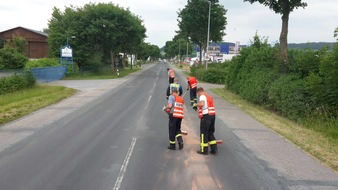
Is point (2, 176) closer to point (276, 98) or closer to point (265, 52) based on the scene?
point (276, 98)

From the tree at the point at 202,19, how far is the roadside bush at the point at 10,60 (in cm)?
1995

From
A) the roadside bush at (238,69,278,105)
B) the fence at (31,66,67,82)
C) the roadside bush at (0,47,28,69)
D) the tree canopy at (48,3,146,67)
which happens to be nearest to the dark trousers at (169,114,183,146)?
the roadside bush at (238,69,278,105)

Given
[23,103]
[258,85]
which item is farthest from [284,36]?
[23,103]

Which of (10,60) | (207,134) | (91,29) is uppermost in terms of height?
(91,29)

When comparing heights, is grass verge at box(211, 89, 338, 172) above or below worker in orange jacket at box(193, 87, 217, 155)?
below

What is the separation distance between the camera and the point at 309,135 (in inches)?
446

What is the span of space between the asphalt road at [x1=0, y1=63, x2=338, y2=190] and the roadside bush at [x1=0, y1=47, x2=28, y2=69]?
2821cm

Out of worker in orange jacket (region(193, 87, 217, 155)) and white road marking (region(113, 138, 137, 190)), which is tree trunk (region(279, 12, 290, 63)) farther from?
white road marking (region(113, 138, 137, 190))

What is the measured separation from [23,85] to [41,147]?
53.1 feet

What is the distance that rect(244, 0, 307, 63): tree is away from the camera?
18311mm

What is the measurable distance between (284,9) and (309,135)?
931cm

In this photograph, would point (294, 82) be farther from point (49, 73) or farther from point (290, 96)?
point (49, 73)

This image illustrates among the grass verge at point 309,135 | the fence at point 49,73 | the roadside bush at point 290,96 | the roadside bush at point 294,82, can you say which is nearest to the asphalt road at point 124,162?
the grass verge at point 309,135

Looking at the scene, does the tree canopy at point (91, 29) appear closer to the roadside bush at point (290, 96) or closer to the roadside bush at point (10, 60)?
the roadside bush at point (10, 60)
